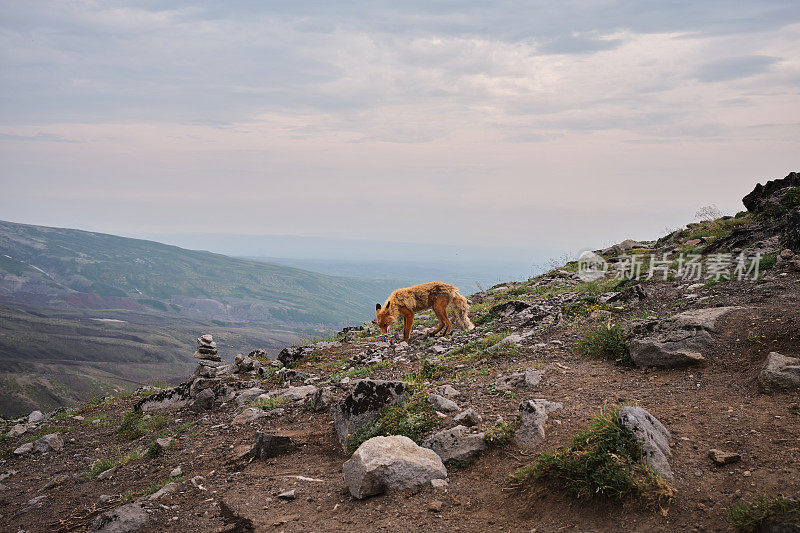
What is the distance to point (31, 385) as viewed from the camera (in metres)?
99.2

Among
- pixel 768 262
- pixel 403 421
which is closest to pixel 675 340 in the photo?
pixel 403 421

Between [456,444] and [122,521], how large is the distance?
5111mm

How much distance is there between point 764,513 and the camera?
447 cm

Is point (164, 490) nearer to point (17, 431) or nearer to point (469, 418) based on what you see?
point (469, 418)

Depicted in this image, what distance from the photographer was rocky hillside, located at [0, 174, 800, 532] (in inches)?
220

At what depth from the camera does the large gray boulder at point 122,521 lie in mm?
6875

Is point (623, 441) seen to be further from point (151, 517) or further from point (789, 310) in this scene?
point (151, 517)

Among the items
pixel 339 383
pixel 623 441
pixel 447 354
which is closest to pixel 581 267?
pixel 447 354

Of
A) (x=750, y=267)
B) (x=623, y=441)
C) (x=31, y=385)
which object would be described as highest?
(x=750, y=267)

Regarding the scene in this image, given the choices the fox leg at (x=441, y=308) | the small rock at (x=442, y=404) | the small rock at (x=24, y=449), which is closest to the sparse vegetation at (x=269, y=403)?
the small rock at (x=442, y=404)

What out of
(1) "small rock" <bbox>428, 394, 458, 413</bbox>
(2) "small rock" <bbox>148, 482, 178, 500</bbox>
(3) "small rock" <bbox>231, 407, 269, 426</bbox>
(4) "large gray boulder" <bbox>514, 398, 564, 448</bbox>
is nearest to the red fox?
(3) "small rock" <bbox>231, 407, 269, 426</bbox>

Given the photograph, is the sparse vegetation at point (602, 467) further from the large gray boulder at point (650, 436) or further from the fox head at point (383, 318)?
the fox head at point (383, 318)

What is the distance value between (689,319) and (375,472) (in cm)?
682

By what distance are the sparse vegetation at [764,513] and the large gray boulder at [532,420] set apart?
8.33 ft
